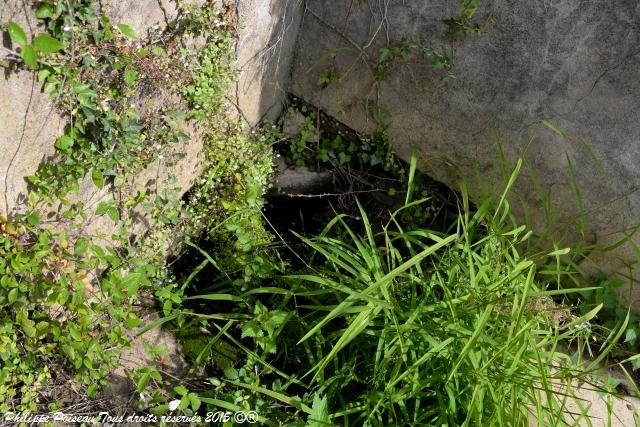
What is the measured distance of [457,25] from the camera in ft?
9.94

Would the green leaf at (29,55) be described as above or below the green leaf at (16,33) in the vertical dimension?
below

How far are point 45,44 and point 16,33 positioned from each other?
0.33 ft

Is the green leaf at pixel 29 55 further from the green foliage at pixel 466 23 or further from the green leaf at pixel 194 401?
the green foliage at pixel 466 23

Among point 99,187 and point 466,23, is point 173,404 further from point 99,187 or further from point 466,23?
point 466,23

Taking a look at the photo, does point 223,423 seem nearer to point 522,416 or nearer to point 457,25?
point 522,416

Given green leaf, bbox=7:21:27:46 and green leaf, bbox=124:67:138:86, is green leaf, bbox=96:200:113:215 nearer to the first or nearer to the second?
green leaf, bbox=124:67:138:86

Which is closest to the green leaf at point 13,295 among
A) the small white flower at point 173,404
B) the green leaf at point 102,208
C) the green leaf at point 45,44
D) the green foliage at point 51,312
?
the green foliage at point 51,312

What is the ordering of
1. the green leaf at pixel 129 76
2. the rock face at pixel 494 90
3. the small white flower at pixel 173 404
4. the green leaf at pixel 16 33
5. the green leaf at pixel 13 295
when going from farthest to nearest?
the rock face at pixel 494 90
the small white flower at pixel 173 404
the green leaf at pixel 129 76
the green leaf at pixel 13 295
the green leaf at pixel 16 33

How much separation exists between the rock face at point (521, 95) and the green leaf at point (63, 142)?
1681 mm

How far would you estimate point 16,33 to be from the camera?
1.71 meters

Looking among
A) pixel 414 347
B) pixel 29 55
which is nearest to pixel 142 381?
pixel 414 347

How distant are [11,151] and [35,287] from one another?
1.56 ft

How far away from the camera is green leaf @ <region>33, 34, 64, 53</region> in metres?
1.79

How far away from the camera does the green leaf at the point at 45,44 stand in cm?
179
